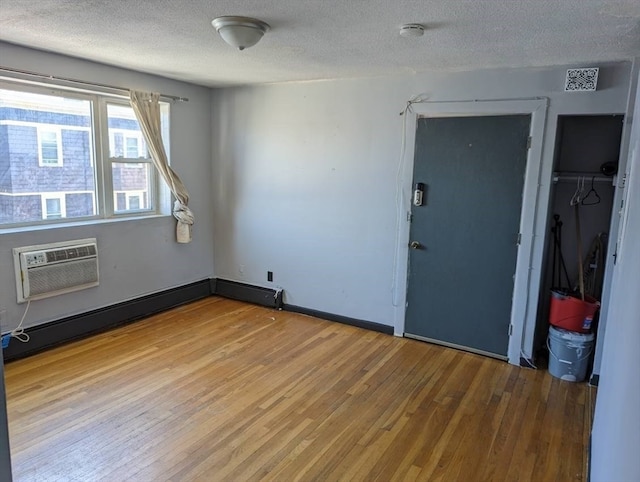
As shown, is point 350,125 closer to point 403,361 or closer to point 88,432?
point 403,361

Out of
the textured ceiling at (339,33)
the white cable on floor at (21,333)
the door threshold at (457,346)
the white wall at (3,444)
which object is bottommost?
the door threshold at (457,346)

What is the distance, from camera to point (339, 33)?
107 inches

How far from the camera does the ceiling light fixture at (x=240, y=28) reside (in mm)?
2482

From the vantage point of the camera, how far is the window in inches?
139

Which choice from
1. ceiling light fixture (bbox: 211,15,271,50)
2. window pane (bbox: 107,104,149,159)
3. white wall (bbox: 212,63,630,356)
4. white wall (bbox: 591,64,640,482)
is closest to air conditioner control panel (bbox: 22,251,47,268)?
window pane (bbox: 107,104,149,159)

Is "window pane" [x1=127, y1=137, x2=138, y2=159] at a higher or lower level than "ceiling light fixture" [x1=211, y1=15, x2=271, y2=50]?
lower

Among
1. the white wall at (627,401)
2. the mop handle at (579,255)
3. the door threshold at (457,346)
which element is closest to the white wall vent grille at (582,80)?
the mop handle at (579,255)

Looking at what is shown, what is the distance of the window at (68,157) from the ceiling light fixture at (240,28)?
6.48 ft

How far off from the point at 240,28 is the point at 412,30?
3.17 feet

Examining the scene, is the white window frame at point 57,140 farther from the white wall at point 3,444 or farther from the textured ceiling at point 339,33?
the white wall at point 3,444

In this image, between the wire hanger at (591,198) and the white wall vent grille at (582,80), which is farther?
the wire hanger at (591,198)

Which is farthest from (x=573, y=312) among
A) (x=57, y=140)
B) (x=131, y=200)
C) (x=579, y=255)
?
(x=57, y=140)

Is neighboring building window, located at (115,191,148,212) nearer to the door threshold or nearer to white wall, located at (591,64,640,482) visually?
the door threshold

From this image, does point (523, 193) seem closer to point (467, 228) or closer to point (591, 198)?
point (467, 228)
